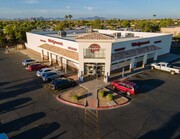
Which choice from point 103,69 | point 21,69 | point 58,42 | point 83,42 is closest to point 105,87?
point 103,69

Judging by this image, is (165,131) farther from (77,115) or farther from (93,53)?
(93,53)

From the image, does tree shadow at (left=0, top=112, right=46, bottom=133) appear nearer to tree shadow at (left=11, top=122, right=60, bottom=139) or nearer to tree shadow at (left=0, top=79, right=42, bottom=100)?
tree shadow at (left=11, top=122, right=60, bottom=139)

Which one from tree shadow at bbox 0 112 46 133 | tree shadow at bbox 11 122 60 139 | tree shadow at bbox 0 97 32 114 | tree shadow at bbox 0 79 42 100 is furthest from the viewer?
tree shadow at bbox 0 79 42 100

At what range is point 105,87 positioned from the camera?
27062mm

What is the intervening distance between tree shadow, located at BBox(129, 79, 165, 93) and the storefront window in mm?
8643

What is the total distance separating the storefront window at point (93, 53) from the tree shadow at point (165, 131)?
16181 mm

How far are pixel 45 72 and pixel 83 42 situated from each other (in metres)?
9.58

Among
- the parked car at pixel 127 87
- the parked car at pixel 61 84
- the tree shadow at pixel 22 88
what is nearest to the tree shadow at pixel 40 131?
the parked car at pixel 61 84

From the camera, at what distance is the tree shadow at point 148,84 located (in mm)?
26591

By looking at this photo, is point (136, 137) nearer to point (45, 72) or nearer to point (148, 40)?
point (45, 72)

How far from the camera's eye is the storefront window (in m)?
29.5

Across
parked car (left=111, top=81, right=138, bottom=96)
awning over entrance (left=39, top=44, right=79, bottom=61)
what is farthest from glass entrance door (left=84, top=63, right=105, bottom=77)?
parked car (left=111, top=81, right=138, bottom=96)

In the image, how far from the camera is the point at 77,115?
19188 millimetres

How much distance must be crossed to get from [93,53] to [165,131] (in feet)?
58.6
